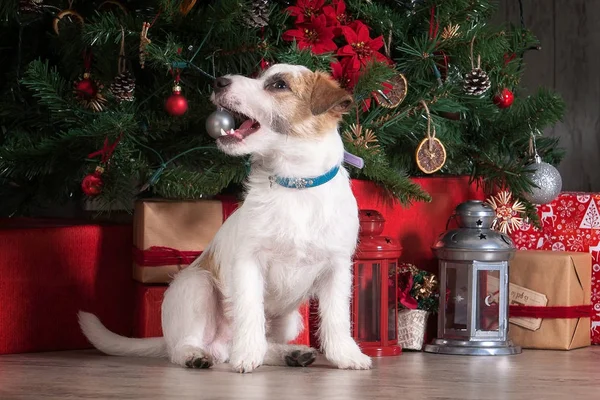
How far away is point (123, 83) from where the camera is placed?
250cm

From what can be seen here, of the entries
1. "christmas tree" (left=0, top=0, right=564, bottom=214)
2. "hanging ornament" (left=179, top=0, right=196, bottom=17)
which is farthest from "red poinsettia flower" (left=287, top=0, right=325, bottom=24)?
"hanging ornament" (left=179, top=0, right=196, bottom=17)

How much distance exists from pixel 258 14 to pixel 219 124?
0.36m

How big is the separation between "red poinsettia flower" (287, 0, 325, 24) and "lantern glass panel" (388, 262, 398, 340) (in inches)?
26.7

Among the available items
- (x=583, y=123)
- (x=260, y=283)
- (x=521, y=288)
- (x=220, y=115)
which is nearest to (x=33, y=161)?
(x=220, y=115)

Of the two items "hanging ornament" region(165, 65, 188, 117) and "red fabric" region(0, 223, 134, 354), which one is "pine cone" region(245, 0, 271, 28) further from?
"red fabric" region(0, 223, 134, 354)

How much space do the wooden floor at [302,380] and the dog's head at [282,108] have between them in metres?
0.51

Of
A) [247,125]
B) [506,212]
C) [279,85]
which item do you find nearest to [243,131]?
[247,125]

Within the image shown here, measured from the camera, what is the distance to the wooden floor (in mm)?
1996

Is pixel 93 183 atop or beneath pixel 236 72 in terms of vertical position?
beneath

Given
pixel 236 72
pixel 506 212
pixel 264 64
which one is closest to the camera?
pixel 264 64

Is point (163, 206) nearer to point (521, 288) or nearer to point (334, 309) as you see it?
point (334, 309)

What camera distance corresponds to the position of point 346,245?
2297mm

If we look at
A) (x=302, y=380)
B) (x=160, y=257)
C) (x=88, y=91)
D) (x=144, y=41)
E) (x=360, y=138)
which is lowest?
(x=302, y=380)

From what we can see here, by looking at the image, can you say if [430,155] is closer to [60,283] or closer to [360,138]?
[360,138]
